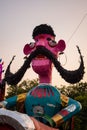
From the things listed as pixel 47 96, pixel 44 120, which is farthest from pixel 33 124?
pixel 47 96

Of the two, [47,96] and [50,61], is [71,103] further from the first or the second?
[50,61]

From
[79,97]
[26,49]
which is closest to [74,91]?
[79,97]

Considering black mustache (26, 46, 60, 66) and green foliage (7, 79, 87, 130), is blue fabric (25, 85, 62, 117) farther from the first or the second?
green foliage (7, 79, 87, 130)

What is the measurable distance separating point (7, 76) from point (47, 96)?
0.80 meters

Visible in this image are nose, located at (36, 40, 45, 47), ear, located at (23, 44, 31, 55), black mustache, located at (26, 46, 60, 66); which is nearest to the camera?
black mustache, located at (26, 46, 60, 66)

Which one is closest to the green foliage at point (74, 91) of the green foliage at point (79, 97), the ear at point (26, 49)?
the green foliage at point (79, 97)

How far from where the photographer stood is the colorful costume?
16.5 ft

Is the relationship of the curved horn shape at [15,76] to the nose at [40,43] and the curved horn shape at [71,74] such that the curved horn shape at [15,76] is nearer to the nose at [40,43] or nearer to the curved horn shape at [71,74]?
the nose at [40,43]

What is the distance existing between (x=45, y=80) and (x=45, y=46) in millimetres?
529

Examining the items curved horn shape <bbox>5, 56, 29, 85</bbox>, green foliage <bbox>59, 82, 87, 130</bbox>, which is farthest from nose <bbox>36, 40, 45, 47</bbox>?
green foliage <bbox>59, 82, 87, 130</bbox>

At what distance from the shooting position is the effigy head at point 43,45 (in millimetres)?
5367

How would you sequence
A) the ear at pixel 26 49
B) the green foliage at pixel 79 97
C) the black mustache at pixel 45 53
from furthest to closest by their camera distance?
A: the green foliage at pixel 79 97
the ear at pixel 26 49
the black mustache at pixel 45 53

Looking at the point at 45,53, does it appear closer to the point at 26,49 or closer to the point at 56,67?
the point at 56,67

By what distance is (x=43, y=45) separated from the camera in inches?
215
